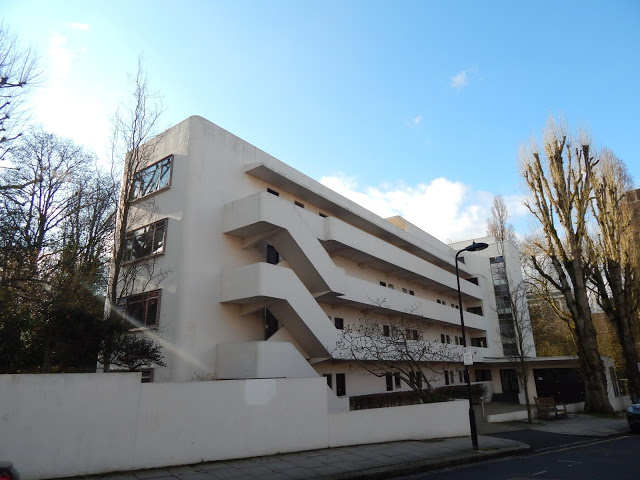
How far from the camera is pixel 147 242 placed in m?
18.7

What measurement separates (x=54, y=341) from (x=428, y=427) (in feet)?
42.5

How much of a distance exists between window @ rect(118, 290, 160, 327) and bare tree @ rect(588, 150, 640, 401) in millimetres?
28289

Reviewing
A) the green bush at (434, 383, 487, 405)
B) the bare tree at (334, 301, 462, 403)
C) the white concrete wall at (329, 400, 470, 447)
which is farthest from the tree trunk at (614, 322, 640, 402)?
the white concrete wall at (329, 400, 470, 447)

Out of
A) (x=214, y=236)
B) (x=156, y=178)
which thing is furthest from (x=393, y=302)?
(x=156, y=178)

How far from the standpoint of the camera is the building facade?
16.2 meters

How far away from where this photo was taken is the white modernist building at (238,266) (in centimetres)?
1619

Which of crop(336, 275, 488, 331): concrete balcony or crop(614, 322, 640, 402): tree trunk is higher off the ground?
crop(336, 275, 488, 331): concrete balcony

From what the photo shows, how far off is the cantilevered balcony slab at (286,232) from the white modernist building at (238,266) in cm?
5

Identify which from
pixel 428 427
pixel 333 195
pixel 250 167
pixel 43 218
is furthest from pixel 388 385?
pixel 43 218

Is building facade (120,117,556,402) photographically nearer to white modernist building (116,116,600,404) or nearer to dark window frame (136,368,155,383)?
white modernist building (116,116,600,404)

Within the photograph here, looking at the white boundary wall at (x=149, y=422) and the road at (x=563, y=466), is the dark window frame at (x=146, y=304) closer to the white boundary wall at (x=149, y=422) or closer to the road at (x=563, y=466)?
the white boundary wall at (x=149, y=422)

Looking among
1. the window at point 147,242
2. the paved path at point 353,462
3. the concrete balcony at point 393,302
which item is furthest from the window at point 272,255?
the paved path at point 353,462

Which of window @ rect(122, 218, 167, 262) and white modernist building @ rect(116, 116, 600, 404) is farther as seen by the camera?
window @ rect(122, 218, 167, 262)

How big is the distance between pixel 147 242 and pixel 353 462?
528 inches
